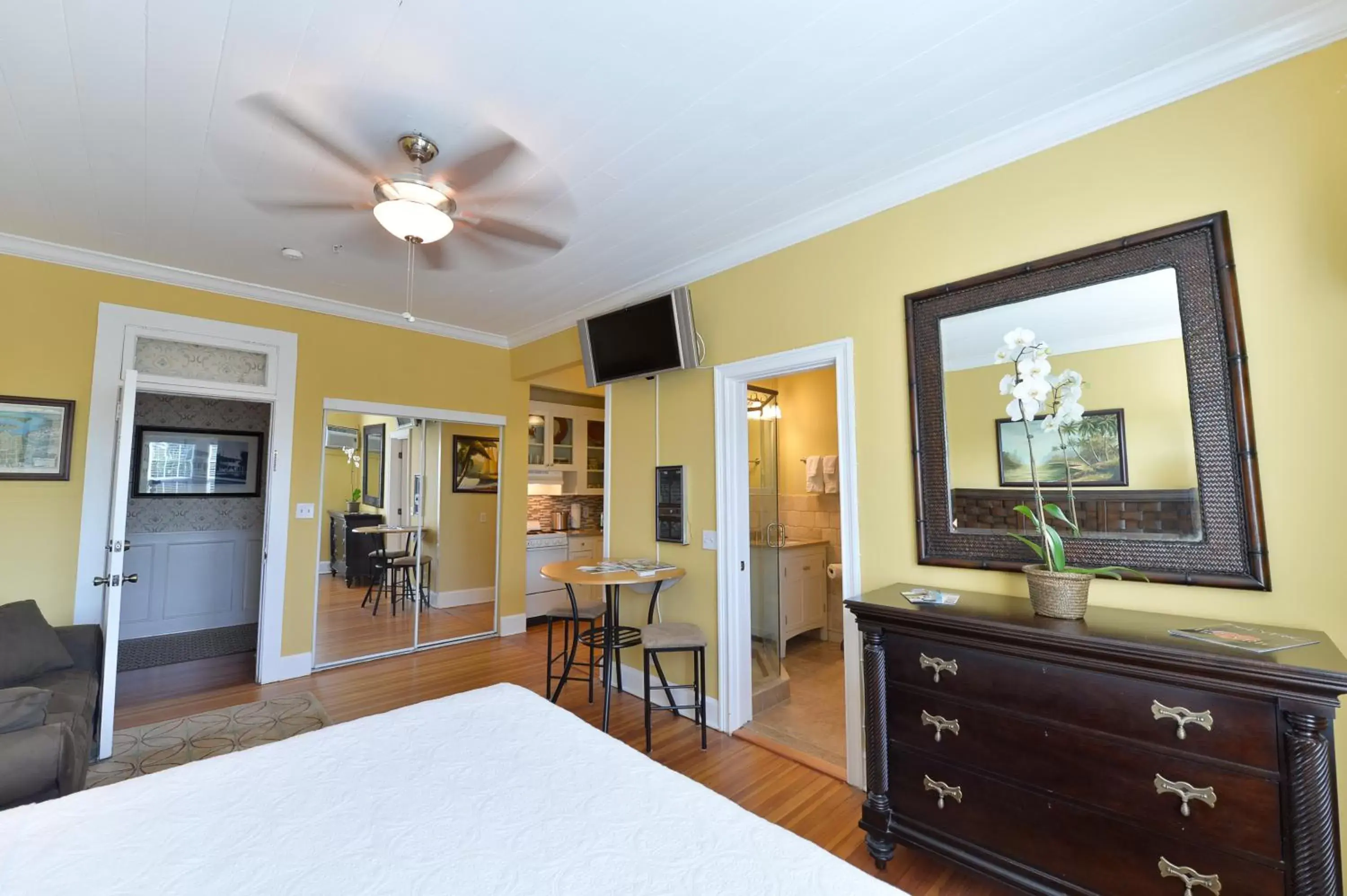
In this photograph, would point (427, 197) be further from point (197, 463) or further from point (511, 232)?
point (197, 463)

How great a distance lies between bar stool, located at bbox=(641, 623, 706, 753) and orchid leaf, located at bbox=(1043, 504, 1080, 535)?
185 centimetres

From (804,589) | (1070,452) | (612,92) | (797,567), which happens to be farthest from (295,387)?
(1070,452)

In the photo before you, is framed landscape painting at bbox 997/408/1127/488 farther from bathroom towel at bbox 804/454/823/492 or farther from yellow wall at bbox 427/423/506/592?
yellow wall at bbox 427/423/506/592

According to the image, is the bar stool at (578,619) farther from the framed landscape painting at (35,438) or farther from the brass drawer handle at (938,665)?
the framed landscape painting at (35,438)

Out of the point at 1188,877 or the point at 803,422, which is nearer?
the point at 1188,877

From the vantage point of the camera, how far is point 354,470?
4844mm

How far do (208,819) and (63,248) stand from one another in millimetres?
4048

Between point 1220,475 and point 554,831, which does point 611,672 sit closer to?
point 554,831

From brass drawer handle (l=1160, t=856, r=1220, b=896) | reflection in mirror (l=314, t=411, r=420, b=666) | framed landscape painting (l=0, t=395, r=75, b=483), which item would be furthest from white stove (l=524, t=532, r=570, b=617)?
brass drawer handle (l=1160, t=856, r=1220, b=896)

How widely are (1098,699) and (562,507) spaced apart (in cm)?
534

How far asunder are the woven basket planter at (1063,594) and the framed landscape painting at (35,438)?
523 centimetres

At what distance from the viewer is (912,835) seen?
6.52 feet

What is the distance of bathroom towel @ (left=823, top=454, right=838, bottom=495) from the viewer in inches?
193

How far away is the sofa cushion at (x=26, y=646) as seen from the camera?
2.59 m
